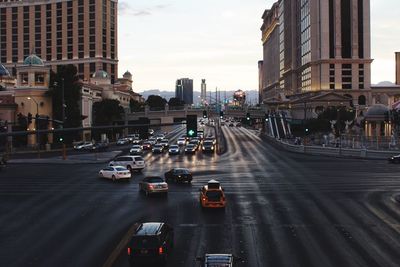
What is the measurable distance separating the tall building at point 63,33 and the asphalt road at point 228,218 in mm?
134639

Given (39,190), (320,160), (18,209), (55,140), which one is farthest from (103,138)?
(18,209)

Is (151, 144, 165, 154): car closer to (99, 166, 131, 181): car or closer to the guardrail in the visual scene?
the guardrail

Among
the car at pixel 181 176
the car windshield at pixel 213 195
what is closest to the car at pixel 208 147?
the car at pixel 181 176

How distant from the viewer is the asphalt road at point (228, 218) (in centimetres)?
2170

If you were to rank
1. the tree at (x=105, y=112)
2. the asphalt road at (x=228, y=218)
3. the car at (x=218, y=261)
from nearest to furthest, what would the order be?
the car at (x=218, y=261) < the asphalt road at (x=228, y=218) < the tree at (x=105, y=112)

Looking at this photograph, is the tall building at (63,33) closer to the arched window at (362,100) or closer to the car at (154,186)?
the arched window at (362,100)

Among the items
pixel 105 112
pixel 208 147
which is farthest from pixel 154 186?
pixel 105 112

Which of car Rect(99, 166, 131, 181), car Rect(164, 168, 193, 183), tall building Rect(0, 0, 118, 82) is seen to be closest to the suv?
car Rect(99, 166, 131, 181)

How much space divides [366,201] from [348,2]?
126m

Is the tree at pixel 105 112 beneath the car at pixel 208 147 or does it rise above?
above

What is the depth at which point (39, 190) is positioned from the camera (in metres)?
41.0

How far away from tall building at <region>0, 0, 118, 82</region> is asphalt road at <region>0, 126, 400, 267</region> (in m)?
135

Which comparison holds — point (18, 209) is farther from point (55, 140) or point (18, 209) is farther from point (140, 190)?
point (55, 140)

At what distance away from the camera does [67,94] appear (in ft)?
327
